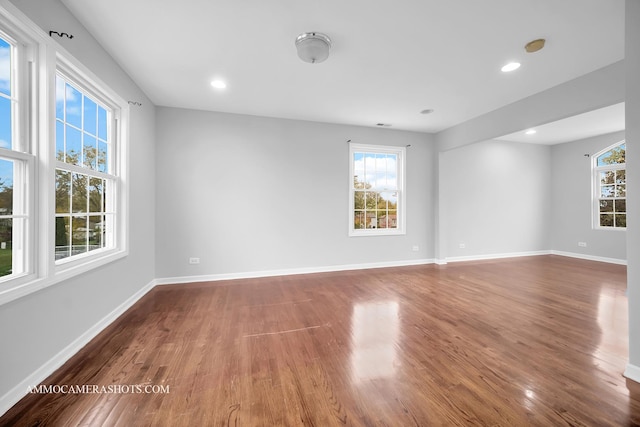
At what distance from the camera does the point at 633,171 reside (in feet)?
5.67

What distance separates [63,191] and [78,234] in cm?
45

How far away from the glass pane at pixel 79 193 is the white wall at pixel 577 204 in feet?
29.8

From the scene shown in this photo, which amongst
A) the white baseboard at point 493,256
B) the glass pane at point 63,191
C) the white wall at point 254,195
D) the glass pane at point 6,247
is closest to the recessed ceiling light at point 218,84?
the white wall at point 254,195

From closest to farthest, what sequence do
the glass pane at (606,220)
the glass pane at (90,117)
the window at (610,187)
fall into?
1. the glass pane at (90,117)
2. the window at (610,187)
3. the glass pane at (606,220)

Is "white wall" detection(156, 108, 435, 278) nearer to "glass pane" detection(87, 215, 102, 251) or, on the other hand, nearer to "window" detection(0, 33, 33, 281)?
"glass pane" detection(87, 215, 102, 251)

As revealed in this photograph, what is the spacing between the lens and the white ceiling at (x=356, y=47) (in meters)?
2.00

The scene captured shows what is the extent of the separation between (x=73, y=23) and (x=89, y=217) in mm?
1655

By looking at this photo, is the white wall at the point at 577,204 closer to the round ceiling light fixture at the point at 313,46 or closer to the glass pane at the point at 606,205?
the glass pane at the point at 606,205

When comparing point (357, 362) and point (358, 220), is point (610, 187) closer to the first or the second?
point (358, 220)

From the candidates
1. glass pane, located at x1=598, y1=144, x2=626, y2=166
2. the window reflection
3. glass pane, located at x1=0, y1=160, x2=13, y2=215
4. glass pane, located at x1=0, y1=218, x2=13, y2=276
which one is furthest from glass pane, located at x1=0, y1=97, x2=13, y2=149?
glass pane, located at x1=598, y1=144, x2=626, y2=166

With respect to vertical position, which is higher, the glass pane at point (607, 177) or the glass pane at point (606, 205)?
the glass pane at point (607, 177)

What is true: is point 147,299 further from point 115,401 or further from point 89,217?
point 115,401

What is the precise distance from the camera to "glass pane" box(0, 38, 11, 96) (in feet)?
5.14

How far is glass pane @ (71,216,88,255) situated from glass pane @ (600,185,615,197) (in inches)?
368
